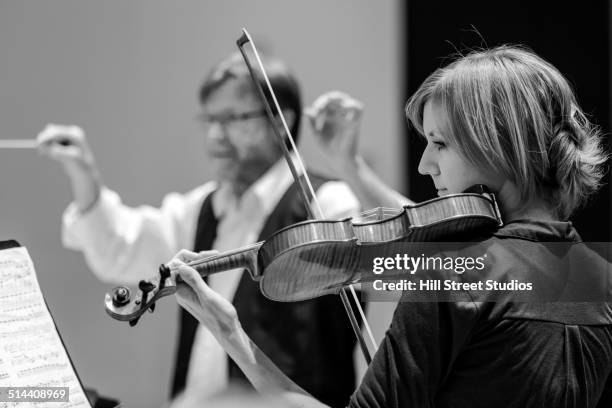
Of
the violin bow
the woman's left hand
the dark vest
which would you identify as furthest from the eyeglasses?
the woman's left hand

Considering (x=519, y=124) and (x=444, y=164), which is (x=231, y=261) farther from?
(x=519, y=124)

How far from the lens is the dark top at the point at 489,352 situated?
3.26ft

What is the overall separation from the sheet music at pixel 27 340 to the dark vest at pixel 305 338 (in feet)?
3.00

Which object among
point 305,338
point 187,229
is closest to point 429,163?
point 305,338

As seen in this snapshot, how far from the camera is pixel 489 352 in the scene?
3.31 ft

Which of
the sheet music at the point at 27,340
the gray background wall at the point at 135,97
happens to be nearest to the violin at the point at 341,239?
the sheet music at the point at 27,340

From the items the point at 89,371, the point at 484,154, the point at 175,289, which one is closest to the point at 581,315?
the point at 484,154

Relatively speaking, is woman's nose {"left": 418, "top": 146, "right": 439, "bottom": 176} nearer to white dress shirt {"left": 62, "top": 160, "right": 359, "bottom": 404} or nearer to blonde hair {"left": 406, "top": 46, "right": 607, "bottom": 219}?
blonde hair {"left": 406, "top": 46, "right": 607, "bottom": 219}

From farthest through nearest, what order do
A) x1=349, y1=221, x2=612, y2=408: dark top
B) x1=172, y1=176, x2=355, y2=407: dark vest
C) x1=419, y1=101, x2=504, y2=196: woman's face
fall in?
1. x1=172, y1=176, x2=355, y2=407: dark vest
2. x1=419, y1=101, x2=504, y2=196: woman's face
3. x1=349, y1=221, x2=612, y2=408: dark top

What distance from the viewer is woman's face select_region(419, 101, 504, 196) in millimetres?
1093

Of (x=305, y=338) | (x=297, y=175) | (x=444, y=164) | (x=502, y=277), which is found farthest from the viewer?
(x=305, y=338)

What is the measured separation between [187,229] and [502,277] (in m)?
1.54

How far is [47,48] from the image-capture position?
2951 millimetres

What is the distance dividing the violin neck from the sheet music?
226 mm
